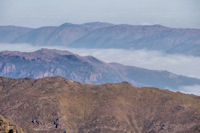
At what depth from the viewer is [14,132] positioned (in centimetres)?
19900

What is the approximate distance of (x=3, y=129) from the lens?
19850 cm

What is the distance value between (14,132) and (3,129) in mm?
5148
